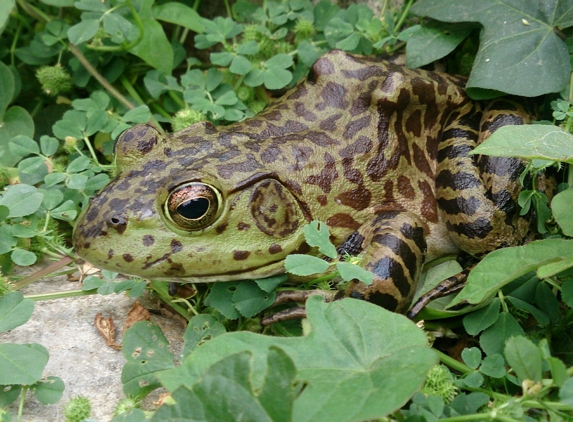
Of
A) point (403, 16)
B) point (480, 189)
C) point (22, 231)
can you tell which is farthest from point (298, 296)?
point (403, 16)

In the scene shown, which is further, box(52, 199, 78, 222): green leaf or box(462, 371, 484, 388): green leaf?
box(52, 199, 78, 222): green leaf

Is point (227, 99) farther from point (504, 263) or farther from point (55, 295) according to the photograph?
point (504, 263)

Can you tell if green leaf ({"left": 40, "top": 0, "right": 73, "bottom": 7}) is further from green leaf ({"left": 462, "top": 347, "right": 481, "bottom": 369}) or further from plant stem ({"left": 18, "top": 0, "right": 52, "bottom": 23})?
green leaf ({"left": 462, "top": 347, "right": 481, "bottom": 369})

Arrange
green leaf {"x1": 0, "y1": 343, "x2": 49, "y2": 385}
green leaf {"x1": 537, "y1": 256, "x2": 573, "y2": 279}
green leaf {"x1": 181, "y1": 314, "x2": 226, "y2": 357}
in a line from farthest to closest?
green leaf {"x1": 181, "y1": 314, "x2": 226, "y2": 357}, green leaf {"x1": 0, "y1": 343, "x2": 49, "y2": 385}, green leaf {"x1": 537, "y1": 256, "x2": 573, "y2": 279}

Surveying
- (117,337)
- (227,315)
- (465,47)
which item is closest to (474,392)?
(227,315)

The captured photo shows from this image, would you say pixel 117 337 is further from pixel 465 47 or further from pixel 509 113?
pixel 465 47

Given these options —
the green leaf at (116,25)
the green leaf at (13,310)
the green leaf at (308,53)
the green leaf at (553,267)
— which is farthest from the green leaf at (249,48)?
the green leaf at (553,267)

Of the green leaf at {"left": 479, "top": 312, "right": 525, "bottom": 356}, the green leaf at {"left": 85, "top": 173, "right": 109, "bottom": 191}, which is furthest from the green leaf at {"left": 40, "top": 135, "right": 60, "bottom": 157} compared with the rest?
the green leaf at {"left": 479, "top": 312, "right": 525, "bottom": 356}
